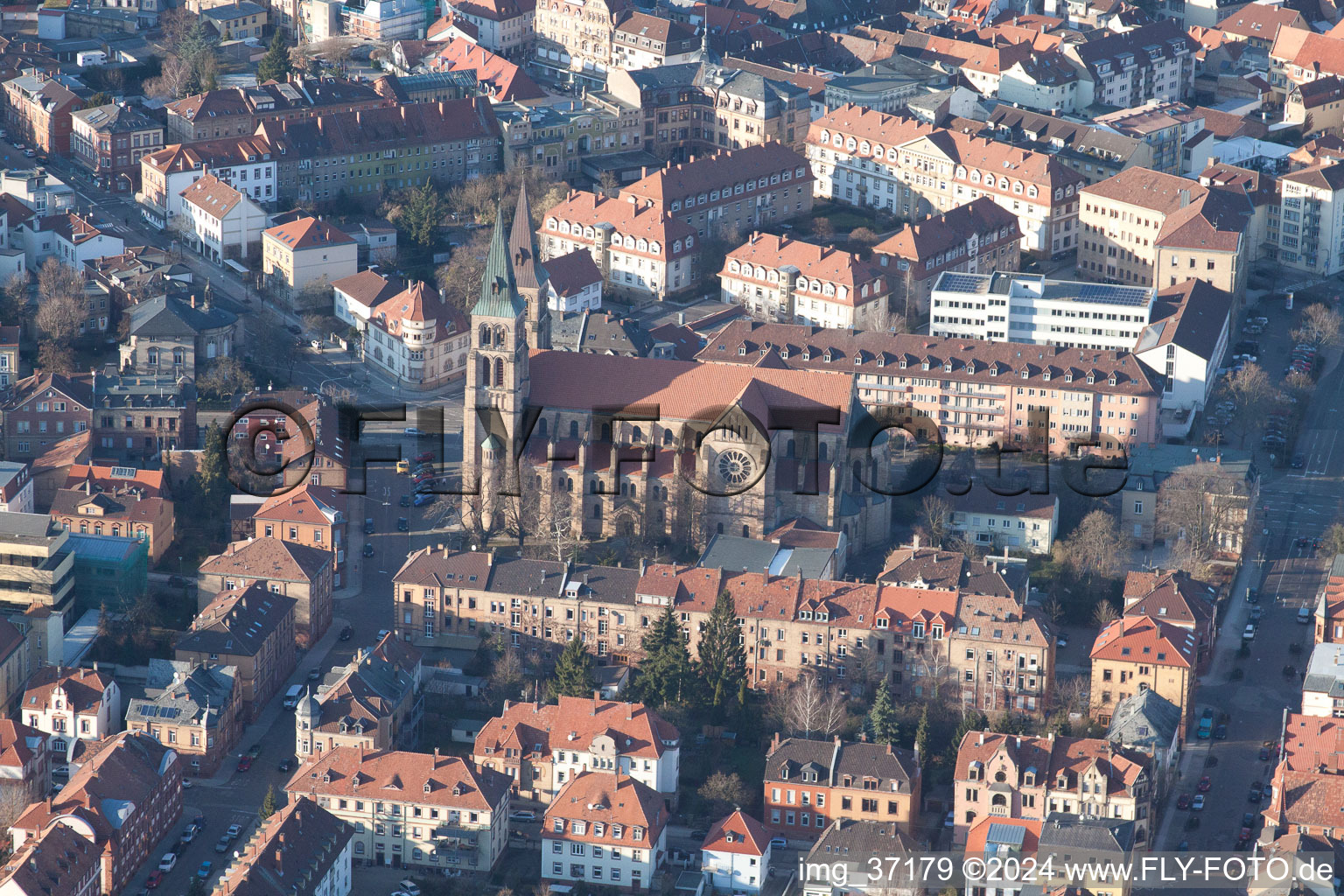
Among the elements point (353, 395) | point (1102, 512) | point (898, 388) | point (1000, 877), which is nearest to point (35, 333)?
point (353, 395)

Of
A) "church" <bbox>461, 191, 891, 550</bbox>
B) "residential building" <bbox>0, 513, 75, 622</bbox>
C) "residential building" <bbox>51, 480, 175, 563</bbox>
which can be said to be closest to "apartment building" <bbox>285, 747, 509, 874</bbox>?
"residential building" <bbox>0, 513, 75, 622</bbox>

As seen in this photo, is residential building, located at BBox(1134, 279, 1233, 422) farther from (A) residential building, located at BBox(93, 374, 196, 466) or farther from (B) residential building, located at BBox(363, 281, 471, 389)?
(A) residential building, located at BBox(93, 374, 196, 466)

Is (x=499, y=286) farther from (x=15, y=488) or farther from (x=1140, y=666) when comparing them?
(x=1140, y=666)

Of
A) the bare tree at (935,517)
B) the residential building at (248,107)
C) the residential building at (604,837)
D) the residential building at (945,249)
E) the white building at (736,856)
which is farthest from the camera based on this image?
the residential building at (248,107)

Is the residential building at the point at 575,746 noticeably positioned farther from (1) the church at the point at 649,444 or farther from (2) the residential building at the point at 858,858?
(1) the church at the point at 649,444

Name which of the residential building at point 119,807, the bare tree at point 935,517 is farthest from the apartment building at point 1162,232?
the residential building at point 119,807

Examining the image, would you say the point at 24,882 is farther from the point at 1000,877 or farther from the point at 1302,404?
the point at 1302,404

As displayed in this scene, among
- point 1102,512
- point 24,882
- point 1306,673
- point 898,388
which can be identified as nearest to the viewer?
point 24,882
